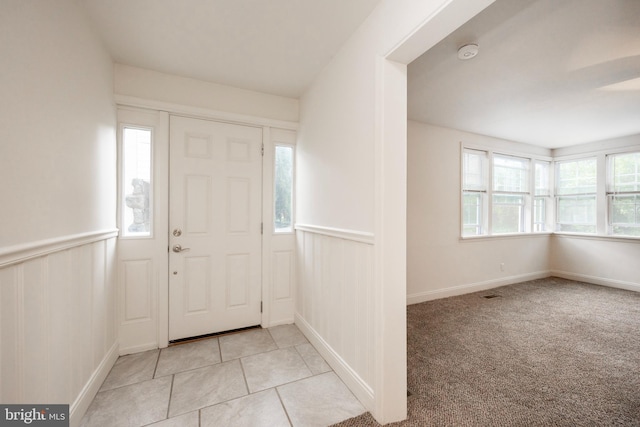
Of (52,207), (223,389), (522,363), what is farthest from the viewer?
(522,363)

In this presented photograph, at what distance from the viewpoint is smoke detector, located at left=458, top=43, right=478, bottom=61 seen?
1.88 metres

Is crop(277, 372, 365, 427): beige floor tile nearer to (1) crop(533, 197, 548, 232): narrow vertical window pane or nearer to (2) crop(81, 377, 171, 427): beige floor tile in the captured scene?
(2) crop(81, 377, 171, 427): beige floor tile

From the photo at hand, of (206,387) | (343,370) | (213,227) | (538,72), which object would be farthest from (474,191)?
(206,387)

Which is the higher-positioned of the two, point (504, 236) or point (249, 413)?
point (504, 236)

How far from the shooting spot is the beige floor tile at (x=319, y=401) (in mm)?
1510

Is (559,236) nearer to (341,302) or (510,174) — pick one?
(510,174)

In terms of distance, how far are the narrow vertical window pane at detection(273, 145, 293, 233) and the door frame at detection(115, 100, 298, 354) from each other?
0.23ft

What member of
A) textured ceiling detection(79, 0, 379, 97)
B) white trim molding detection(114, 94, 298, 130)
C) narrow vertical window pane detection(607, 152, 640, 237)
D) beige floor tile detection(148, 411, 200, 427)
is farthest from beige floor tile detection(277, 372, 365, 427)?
narrow vertical window pane detection(607, 152, 640, 237)

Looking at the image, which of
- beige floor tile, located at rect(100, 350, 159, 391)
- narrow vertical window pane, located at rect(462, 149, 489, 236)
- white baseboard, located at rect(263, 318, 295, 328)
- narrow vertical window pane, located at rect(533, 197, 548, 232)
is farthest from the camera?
narrow vertical window pane, located at rect(533, 197, 548, 232)

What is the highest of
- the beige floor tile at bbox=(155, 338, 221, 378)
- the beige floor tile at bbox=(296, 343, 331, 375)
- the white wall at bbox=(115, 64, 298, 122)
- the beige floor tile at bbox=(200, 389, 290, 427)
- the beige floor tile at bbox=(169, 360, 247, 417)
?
the white wall at bbox=(115, 64, 298, 122)

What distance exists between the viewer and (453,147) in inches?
149

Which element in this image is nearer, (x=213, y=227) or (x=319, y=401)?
(x=319, y=401)

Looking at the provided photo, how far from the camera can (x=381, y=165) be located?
150cm

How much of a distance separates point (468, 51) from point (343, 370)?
8.65ft
